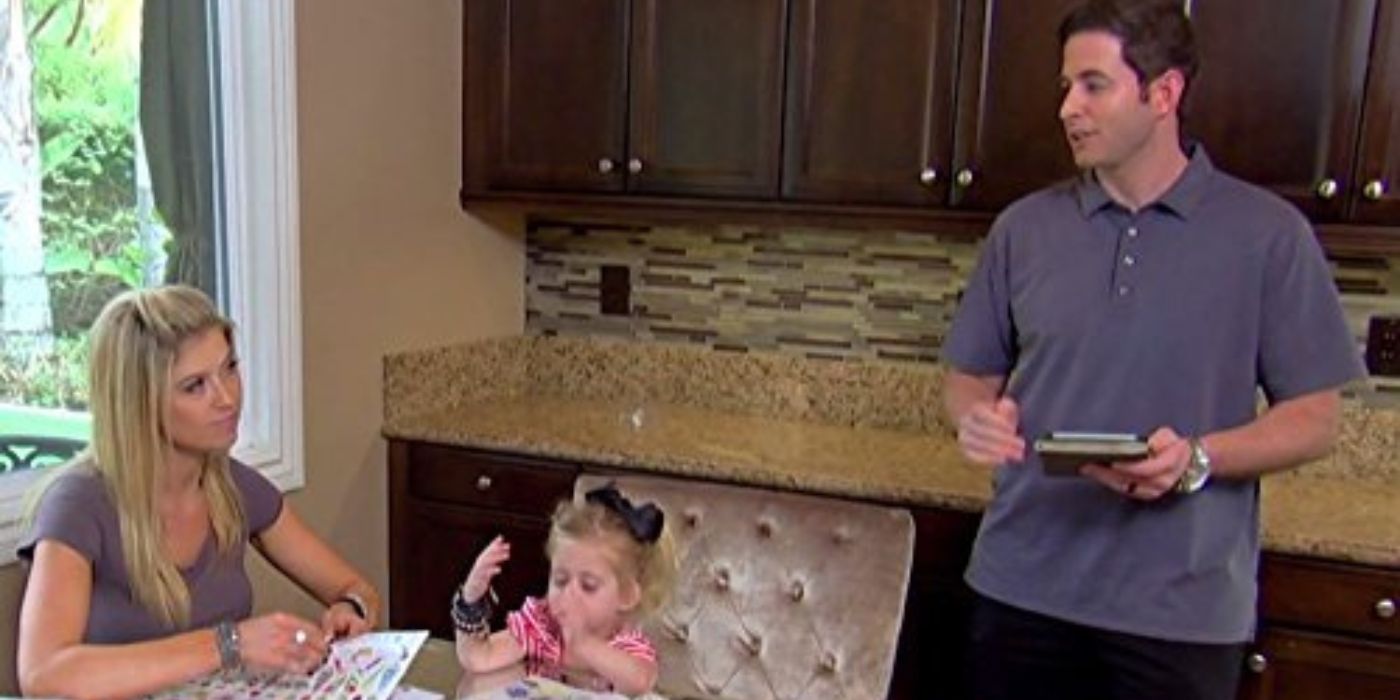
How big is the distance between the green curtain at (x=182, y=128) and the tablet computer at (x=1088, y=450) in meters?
1.57

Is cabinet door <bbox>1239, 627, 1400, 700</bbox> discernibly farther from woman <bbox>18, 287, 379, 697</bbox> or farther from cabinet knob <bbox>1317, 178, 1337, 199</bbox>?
woman <bbox>18, 287, 379, 697</bbox>

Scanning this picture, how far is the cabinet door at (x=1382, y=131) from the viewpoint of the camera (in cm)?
199

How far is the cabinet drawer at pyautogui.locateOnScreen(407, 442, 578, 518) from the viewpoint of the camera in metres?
2.48

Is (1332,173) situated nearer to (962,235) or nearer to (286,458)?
(962,235)

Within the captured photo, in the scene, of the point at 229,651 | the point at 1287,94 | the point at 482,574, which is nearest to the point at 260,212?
the point at 229,651

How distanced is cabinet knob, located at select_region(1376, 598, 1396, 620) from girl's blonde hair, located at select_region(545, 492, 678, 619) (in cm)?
120

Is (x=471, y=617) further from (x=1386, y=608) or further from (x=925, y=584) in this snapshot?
(x=1386, y=608)

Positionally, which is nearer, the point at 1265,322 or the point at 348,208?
the point at 1265,322

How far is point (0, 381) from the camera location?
1929 millimetres

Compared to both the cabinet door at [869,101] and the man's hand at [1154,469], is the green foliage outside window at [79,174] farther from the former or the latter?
the man's hand at [1154,469]

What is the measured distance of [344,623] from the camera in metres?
1.65

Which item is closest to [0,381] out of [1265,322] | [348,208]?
[348,208]

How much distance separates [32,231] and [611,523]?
47.3 inches

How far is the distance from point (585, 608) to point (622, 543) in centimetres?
9
